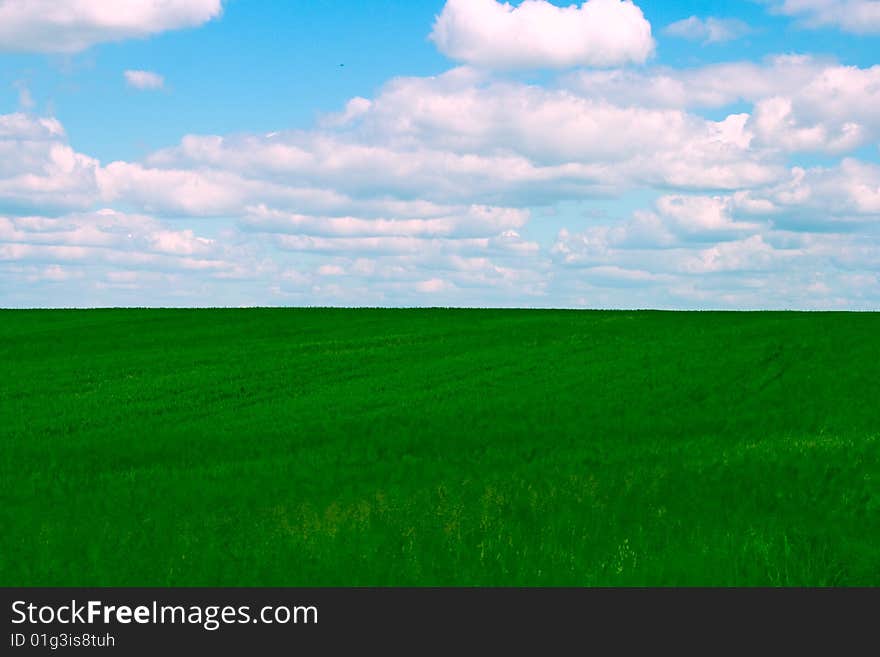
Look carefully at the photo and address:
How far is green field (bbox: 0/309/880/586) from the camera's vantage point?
40.2 feet

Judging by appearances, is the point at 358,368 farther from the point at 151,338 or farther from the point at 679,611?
the point at 679,611

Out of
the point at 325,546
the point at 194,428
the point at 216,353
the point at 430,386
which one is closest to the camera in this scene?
the point at 325,546

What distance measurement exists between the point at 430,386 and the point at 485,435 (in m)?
7.64

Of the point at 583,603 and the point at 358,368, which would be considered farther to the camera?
the point at 358,368

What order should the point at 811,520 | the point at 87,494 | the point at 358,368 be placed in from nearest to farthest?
the point at 811,520, the point at 87,494, the point at 358,368

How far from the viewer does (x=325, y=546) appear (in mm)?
12891

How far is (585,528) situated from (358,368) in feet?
66.7

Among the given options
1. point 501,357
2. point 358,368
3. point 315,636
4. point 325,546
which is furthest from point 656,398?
point 315,636

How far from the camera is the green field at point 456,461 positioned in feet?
40.2

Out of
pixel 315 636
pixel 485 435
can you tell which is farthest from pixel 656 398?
pixel 315 636

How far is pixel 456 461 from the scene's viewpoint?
1897cm

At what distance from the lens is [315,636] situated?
9750 millimetres

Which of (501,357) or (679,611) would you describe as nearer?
(679,611)

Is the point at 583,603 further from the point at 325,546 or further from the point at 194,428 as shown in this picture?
the point at 194,428
